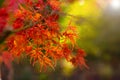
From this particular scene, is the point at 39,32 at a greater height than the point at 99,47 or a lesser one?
greater

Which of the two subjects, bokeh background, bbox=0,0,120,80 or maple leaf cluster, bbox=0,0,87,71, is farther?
bokeh background, bbox=0,0,120,80

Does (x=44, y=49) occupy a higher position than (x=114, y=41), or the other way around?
→ (x=44, y=49)

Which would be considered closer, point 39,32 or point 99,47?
point 39,32

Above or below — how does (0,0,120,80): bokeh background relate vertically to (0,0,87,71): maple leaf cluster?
below

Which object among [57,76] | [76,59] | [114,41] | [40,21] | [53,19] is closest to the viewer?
[40,21]

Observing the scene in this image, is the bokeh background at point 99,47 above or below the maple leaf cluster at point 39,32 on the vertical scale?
below

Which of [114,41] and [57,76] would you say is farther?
[114,41]

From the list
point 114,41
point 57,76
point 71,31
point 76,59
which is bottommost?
point 57,76

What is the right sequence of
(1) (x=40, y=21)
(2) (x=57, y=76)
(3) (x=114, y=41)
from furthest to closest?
(3) (x=114, y=41) → (2) (x=57, y=76) → (1) (x=40, y=21)

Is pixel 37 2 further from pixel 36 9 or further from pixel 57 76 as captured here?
pixel 57 76

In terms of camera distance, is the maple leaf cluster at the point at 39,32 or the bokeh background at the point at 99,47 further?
the bokeh background at the point at 99,47

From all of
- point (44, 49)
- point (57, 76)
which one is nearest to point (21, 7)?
point (44, 49)
